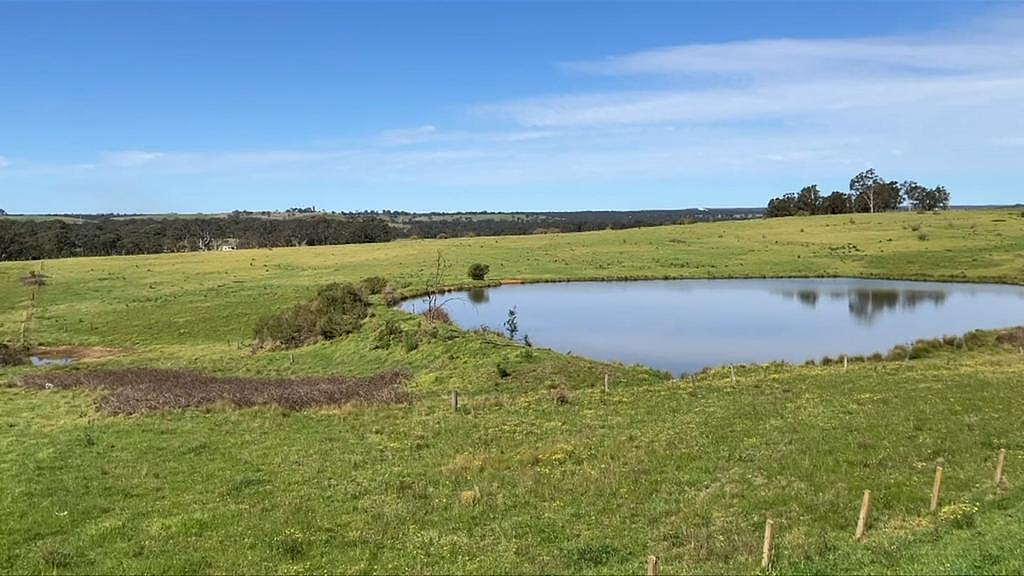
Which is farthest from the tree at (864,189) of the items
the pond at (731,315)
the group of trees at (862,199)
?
the pond at (731,315)

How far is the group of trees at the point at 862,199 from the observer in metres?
176

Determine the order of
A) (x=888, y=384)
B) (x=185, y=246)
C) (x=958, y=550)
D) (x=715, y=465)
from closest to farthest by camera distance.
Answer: (x=958, y=550)
(x=715, y=465)
(x=888, y=384)
(x=185, y=246)

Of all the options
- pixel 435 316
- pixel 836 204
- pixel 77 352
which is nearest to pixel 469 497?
pixel 435 316

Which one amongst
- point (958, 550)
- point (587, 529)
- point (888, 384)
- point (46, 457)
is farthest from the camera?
point (888, 384)

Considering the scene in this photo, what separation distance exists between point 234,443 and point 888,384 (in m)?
23.6

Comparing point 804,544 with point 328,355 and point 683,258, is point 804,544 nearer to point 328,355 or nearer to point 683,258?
point 328,355

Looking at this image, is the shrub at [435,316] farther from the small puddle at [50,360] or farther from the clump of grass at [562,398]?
the small puddle at [50,360]

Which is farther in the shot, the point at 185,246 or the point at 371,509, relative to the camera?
the point at 185,246

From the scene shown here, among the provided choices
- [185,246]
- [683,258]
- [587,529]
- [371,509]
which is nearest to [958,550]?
[587,529]

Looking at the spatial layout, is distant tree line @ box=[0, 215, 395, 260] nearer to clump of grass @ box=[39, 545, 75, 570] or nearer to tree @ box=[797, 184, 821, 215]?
tree @ box=[797, 184, 821, 215]

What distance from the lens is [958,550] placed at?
38.3ft

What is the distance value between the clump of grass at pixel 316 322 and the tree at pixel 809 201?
147m

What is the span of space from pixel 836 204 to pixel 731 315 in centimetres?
12669

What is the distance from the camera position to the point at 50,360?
5041cm
